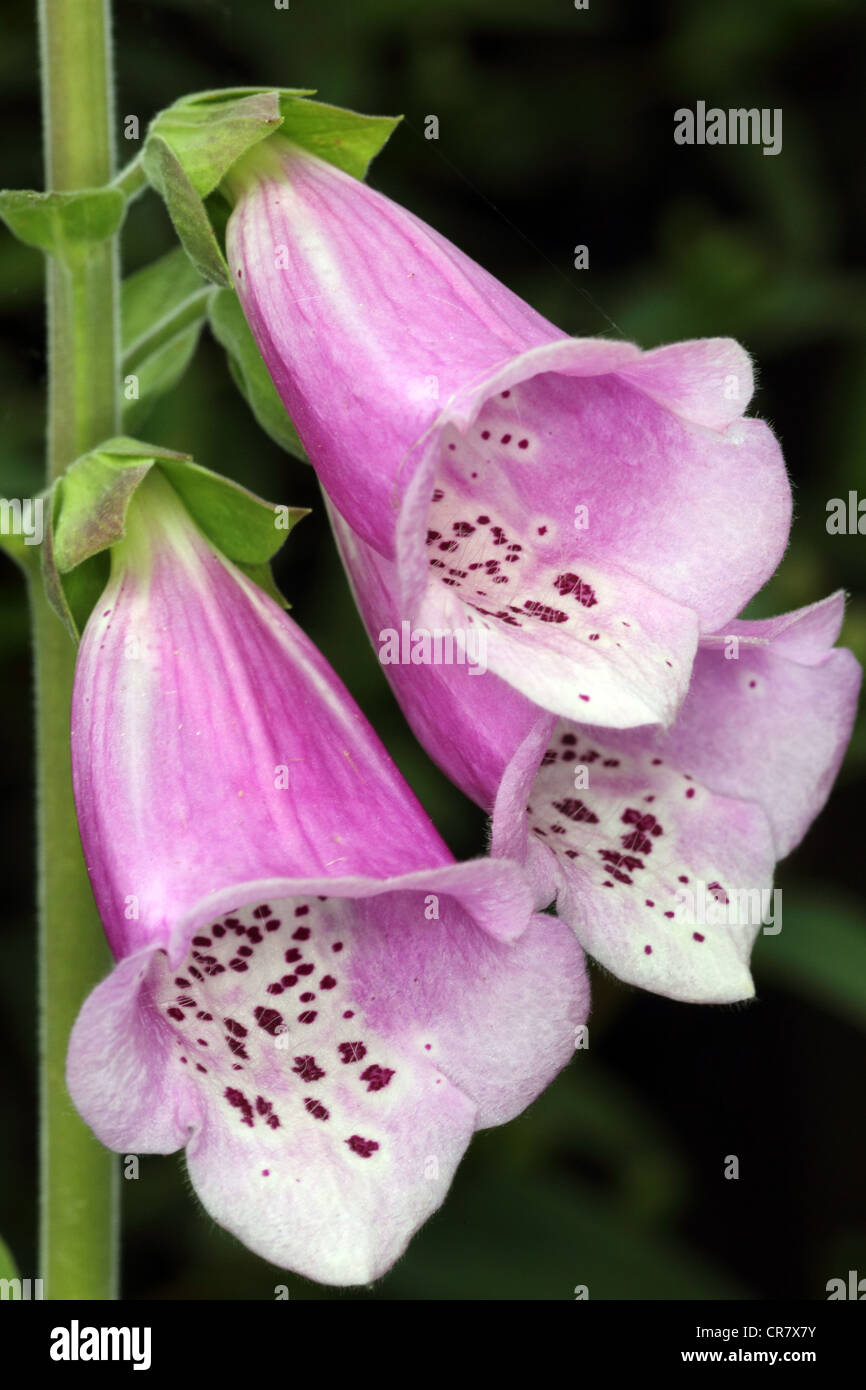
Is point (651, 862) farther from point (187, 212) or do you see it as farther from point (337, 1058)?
point (187, 212)

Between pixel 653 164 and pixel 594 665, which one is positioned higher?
pixel 653 164

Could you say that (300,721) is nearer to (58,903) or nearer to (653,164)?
(58,903)
